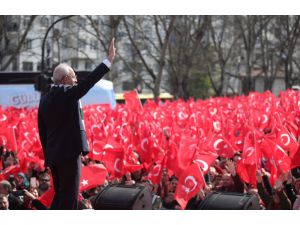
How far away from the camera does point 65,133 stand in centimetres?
505

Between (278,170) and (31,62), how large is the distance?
148 ft

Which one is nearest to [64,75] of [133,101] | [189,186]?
[189,186]

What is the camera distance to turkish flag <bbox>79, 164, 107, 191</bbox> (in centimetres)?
710

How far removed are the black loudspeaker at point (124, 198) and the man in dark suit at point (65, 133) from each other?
25cm

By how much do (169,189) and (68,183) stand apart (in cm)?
350

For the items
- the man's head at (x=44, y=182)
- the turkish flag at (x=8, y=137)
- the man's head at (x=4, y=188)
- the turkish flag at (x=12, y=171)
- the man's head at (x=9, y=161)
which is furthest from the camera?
the turkish flag at (x=8, y=137)

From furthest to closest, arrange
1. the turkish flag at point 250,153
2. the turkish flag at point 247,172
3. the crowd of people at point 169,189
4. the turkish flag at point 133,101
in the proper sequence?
the turkish flag at point 133,101 < the turkish flag at point 250,153 < the turkish flag at point 247,172 < the crowd of people at point 169,189

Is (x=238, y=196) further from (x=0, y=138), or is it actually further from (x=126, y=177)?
(x=0, y=138)

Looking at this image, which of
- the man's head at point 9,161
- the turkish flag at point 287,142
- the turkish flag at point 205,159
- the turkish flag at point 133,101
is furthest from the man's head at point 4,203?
the turkish flag at point 133,101

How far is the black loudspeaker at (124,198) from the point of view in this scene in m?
5.10

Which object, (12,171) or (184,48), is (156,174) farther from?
(184,48)

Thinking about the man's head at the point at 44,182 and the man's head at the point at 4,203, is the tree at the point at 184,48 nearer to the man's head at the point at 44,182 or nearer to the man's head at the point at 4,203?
the man's head at the point at 44,182

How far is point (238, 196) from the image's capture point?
4.90 meters

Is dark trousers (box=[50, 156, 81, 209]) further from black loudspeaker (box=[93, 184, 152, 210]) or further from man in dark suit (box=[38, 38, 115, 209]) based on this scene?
black loudspeaker (box=[93, 184, 152, 210])
